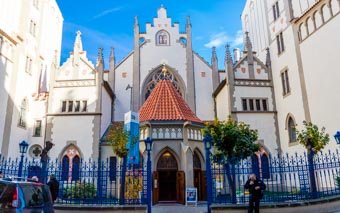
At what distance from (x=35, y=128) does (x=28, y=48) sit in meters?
6.65

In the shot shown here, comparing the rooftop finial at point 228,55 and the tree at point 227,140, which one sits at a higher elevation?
the rooftop finial at point 228,55

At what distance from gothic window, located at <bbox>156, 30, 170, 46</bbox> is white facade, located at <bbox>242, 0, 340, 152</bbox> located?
9.05 metres

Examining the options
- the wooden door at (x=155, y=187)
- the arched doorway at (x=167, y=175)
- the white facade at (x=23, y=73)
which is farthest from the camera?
the white facade at (x=23, y=73)

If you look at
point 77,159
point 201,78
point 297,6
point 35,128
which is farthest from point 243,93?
point 35,128

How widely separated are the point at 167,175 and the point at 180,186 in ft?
3.90

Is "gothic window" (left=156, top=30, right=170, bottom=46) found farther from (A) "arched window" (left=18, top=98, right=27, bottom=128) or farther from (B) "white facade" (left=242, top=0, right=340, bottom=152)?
(A) "arched window" (left=18, top=98, right=27, bottom=128)

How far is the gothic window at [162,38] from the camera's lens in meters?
28.5

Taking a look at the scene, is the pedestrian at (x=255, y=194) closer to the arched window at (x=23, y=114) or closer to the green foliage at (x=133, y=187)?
the green foliage at (x=133, y=187)

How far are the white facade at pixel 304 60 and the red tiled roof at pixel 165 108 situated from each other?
25.7 ft

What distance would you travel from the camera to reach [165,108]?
19.2 meters

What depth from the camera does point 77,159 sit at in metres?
23.1

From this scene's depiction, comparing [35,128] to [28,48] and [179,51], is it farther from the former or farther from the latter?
[179,51]

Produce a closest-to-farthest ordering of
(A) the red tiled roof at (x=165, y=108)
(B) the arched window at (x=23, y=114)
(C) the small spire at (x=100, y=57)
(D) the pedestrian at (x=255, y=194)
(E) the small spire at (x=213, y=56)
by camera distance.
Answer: (D) the pedestrian at (x=255, y=194) < (A) the red tiled roof at (x=165, y=108) < (B) the arched window at (x=23, y=114) < (C) the small spire at (x=100, y=57) < (E) the small spire at (x=213, y=56)

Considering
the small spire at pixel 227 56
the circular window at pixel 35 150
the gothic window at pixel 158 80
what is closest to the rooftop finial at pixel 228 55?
the small spire at pixel 227 56
